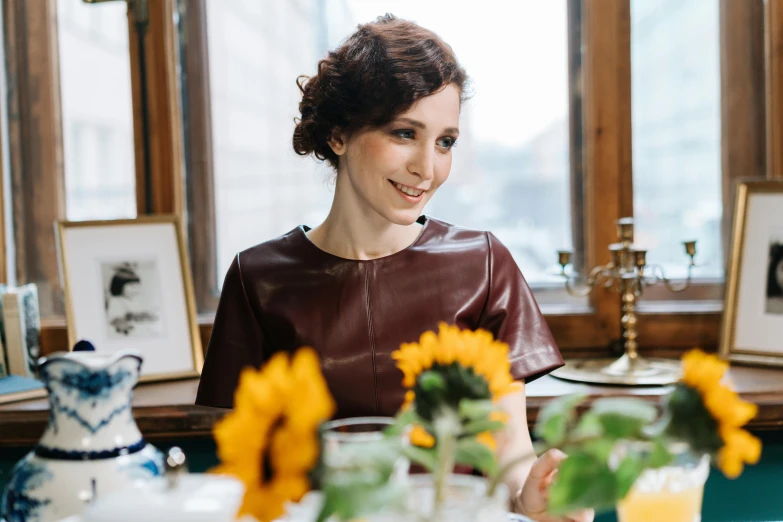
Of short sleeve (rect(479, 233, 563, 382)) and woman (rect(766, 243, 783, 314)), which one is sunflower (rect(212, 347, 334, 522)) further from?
woman (rect(766, 243, 783, 314))

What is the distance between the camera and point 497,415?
0.60 m

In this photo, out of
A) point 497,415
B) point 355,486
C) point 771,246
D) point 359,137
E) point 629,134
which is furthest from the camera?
point 629,134

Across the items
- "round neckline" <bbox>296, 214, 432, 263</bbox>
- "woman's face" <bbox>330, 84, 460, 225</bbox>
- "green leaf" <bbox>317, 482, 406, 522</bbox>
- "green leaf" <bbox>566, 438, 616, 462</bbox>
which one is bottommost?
"green leaf" <bbox>317, 482, 406, 522</bbox>

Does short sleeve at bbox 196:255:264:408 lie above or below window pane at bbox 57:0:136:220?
below

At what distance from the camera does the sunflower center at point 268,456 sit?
0.47 m

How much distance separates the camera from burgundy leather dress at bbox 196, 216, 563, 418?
4.64ft

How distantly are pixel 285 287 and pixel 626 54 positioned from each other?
1028mm

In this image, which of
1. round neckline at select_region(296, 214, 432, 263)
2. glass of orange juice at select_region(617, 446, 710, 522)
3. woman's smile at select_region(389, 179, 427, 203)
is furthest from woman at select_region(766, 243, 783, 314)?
glass of orange juice at select_region(617, 446, 710, 522)

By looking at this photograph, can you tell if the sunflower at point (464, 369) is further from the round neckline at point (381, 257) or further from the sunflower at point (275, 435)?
the round neckline at point (381, 257)

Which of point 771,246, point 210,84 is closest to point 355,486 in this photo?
point 771,246

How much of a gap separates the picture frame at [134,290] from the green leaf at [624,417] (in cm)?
148

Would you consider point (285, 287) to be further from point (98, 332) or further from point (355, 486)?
point (355, 486)

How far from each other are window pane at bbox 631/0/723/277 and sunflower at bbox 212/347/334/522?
1.73 meters

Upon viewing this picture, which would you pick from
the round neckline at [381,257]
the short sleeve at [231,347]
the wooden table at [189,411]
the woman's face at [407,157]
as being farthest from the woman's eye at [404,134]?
the wooden table at [189,411]
